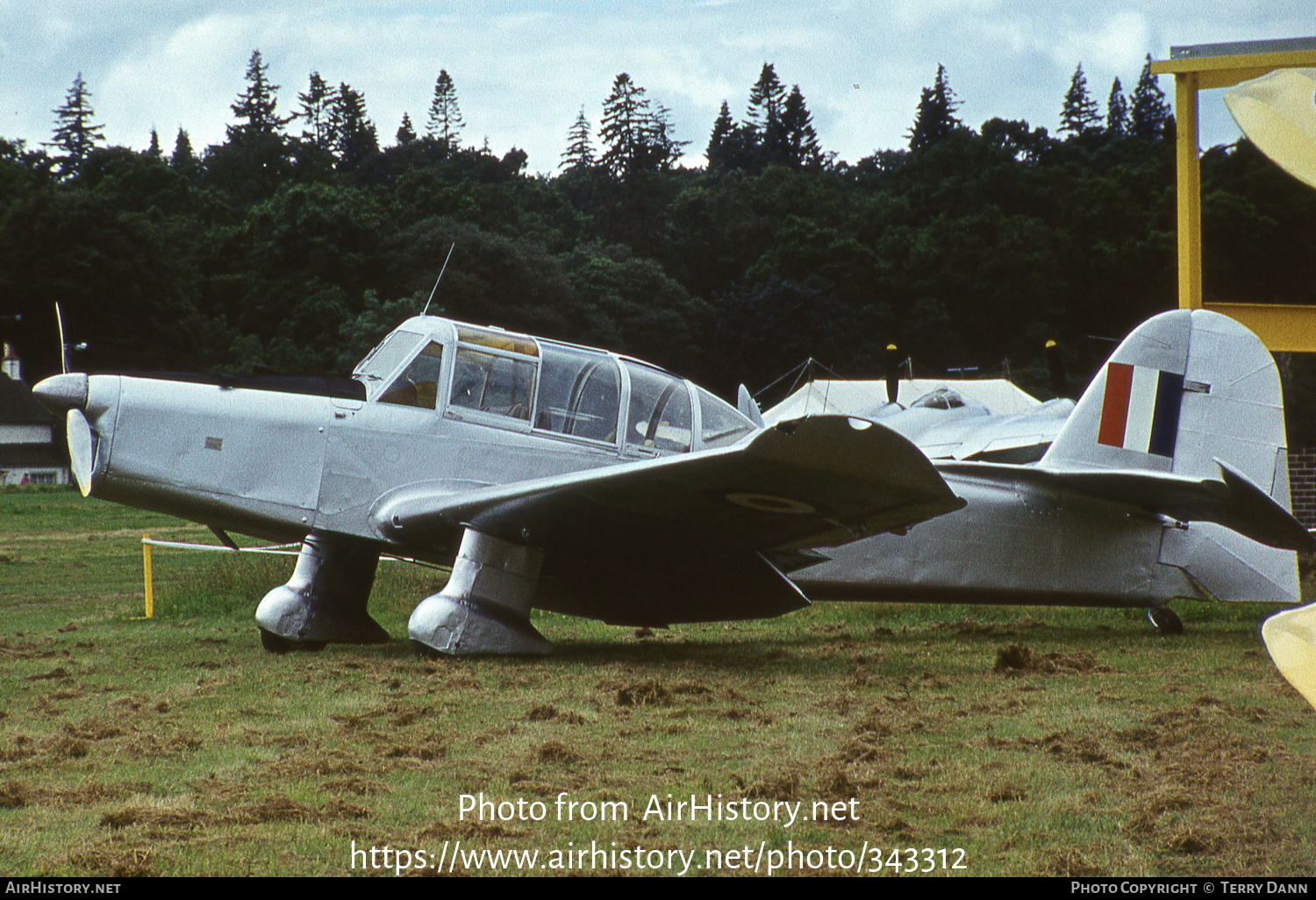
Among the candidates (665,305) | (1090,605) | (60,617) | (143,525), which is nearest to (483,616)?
(1090,605)

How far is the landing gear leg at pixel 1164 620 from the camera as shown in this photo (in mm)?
8805

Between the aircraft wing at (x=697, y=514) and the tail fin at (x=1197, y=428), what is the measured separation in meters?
2.56

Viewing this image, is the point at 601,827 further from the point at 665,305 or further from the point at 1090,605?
the point at 665,305

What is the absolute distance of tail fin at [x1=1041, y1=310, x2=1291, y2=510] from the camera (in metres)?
8.97

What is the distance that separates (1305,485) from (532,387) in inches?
537

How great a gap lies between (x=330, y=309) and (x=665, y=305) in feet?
60.3

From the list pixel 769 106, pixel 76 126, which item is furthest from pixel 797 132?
pixel 76 126

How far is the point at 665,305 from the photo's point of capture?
61.3m

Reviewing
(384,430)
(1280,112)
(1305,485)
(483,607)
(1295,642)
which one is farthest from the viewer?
(1305,485)

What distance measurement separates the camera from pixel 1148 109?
91125 millimetres

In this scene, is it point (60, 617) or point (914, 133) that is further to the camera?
point (914, 133)

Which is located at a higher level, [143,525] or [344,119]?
[344,119]

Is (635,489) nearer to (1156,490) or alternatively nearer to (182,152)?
(1156,490)

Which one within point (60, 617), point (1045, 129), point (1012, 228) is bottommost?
point (60, 617)
